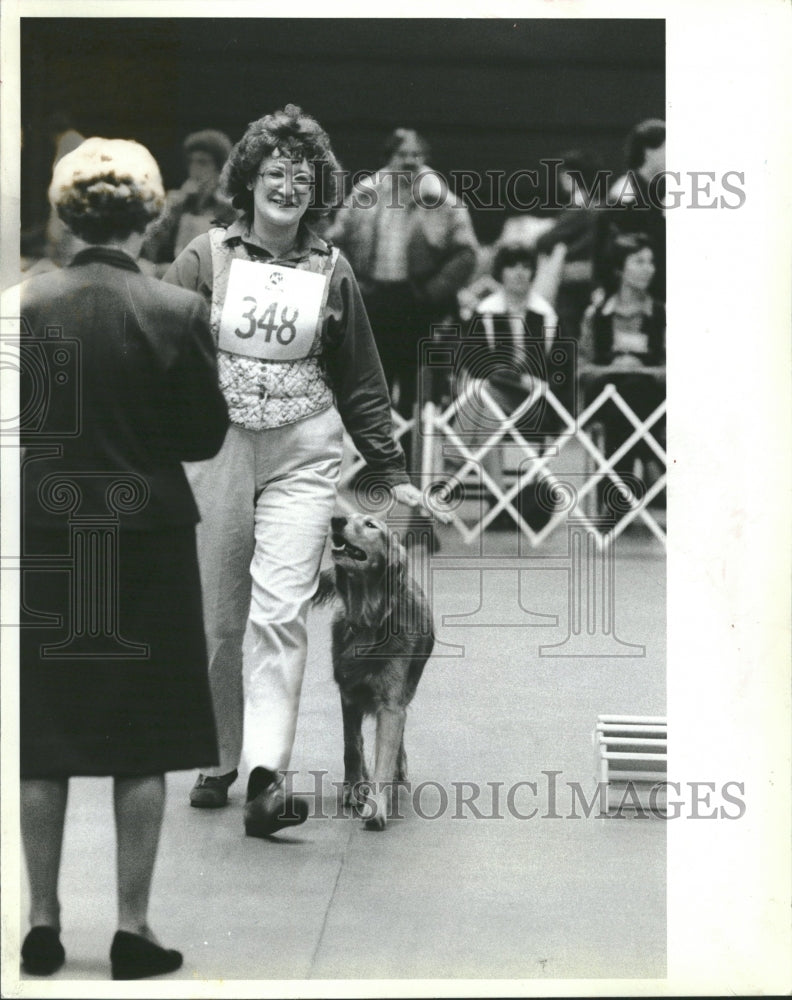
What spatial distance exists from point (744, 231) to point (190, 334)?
1.89m

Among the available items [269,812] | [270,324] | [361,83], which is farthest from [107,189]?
[269,812]

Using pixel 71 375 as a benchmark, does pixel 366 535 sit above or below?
below

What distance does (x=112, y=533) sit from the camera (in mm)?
5449

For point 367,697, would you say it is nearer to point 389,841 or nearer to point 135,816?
point 389,841

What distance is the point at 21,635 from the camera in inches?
217

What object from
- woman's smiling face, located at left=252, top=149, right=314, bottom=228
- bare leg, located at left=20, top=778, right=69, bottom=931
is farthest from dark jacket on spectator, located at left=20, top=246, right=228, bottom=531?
bare leg, located at left=20, top=778, right=69, bottom=931

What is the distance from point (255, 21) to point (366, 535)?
1750 millimetres

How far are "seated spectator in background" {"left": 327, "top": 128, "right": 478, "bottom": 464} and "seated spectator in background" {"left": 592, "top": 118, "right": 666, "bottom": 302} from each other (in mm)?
428

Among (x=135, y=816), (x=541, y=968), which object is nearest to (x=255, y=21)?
(x=135, y=816)

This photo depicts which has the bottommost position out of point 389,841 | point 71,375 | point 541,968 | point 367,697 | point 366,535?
point 541,968

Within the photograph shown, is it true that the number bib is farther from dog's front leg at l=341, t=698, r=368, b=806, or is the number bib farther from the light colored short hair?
dog's front leg at l=341, t=698, r=368, b=806

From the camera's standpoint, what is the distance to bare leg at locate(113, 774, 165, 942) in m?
5.47

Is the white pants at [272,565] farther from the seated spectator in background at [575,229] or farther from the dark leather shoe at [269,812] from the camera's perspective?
the seated spectator in background at [575,229]

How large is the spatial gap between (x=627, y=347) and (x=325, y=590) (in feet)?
4.32
